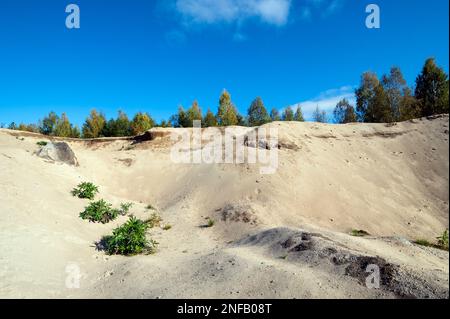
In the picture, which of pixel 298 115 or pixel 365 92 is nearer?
pixel 365 92

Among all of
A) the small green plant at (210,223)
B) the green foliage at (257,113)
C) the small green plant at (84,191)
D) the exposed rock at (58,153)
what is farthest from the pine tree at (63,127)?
the small green plant at (210,223)

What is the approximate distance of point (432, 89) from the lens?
40.9 metres

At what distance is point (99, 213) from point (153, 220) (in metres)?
2.75

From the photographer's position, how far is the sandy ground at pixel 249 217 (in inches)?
336

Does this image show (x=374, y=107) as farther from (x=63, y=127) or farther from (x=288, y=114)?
(x=63, y=127)

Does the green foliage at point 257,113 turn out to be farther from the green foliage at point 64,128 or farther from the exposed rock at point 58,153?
the exposed rock at point 58,153

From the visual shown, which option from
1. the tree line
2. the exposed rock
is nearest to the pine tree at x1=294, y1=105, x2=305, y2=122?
the tree line

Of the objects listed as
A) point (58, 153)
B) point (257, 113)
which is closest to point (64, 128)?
point (257, 113)

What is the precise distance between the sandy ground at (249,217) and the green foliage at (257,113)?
30.2 metres

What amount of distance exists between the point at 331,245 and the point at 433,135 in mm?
23440

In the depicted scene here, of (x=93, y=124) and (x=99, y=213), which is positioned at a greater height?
(x=93, y=124)

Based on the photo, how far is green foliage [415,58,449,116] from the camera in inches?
1561

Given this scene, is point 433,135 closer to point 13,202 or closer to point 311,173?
point 311,173
